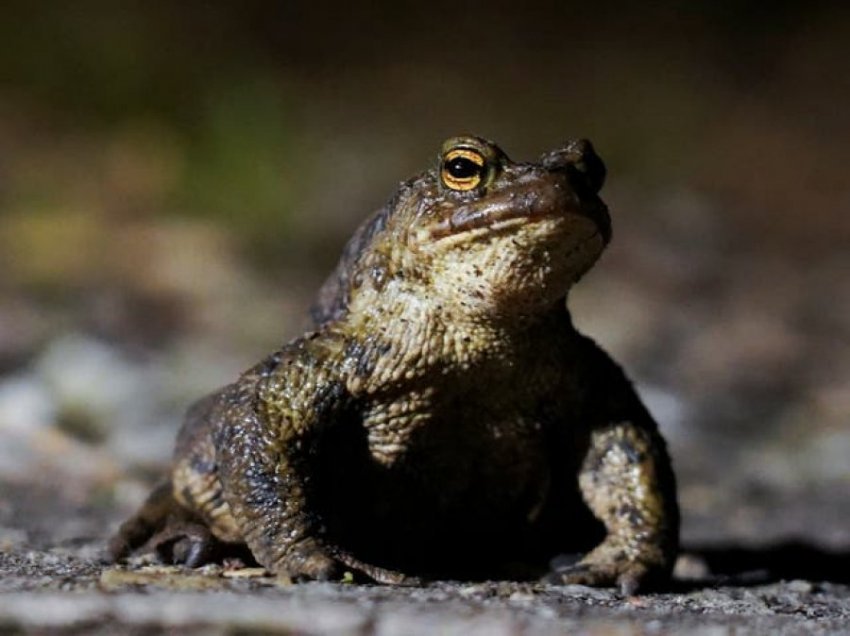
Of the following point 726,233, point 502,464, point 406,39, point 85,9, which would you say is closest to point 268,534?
point 502,464

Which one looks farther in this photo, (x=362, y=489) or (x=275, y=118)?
(x=275, y=118)

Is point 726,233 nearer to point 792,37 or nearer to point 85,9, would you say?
point 792,37

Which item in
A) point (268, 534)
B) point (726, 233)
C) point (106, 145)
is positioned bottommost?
point (268, 534)

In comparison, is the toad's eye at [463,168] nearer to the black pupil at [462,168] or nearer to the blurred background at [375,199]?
the black pupil at [462,168]

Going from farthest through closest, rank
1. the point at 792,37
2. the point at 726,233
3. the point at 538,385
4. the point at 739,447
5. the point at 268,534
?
the point at 792,37 < the point at 726,233 < the point at 739,447 < the point at 538,385 < the point at 268,534

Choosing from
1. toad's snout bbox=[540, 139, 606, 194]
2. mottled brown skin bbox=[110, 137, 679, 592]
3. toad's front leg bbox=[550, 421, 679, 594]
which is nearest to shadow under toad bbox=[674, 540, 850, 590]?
toad's front leg bbox=[550, 421, 679, 594]

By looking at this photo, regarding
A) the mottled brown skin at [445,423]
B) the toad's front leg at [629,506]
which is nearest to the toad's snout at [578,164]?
the mottled brown skin at [445,423]

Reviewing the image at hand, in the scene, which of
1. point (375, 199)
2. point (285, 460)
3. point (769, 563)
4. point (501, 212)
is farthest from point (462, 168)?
point (375, 199)

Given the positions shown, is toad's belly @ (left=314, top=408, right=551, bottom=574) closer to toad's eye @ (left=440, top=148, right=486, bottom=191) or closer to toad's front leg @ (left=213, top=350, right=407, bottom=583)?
toad's front leg @ (left=213, top=350, right=407, bottom=583)
